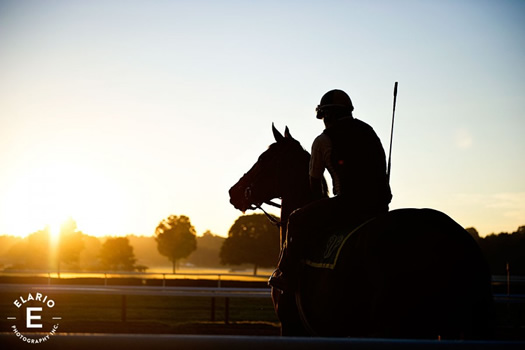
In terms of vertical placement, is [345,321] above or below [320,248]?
below

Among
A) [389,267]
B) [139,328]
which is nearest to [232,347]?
[389,267]

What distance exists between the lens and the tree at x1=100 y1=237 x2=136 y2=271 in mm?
123000

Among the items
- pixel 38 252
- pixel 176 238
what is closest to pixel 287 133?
pixel 38 252

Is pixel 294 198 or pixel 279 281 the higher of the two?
pixel 294 198

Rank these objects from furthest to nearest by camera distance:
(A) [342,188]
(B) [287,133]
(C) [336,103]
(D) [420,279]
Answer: (B) [287,133] → (C) [336,103] → (A) [342,188] → (D) [420,279]

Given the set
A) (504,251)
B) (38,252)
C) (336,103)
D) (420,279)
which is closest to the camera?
(420,279)

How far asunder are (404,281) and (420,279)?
10cm

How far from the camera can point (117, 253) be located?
124 m

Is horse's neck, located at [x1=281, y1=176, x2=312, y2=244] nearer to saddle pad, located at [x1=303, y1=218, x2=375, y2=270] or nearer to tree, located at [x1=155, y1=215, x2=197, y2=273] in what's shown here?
saddle pad, located at [x1=303, y1=218, x2=375, y2=270]

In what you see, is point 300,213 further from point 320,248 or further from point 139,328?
point 139,328

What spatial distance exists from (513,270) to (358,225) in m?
36.0

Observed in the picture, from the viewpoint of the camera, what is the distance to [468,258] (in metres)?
4.16

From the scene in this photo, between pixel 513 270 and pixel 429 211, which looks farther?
pixel 513 270

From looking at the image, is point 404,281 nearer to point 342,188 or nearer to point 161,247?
point 342,188
